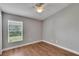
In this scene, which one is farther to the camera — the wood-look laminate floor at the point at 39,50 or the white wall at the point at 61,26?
the white wall at the point at 61,26

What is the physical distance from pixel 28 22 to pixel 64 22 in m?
0.70

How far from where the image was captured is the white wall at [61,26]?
109 cm

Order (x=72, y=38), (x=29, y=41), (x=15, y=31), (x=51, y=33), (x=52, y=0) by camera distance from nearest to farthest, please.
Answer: (x=52, y=0), (x=15, y=31), (x=29, y=41), (x=51, y=33), (x=72, y=38)

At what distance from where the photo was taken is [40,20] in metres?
1.02

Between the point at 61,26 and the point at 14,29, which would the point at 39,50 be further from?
the point at 61,26

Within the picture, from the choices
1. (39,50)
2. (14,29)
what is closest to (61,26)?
(39,50)

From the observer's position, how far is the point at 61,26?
1.27 m

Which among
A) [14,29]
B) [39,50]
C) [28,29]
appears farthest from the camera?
[28,29]

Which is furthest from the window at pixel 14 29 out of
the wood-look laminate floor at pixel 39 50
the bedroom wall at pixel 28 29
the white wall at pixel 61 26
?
the white wall at pixel 61 26

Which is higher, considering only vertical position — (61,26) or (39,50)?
(61,26)

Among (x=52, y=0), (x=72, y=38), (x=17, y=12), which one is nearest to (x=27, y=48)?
(x=17, y=12)

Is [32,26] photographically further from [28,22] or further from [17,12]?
[17,12]

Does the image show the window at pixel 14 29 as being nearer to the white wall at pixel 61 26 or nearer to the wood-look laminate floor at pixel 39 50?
the wood-look laminate floor at pixel 39 50

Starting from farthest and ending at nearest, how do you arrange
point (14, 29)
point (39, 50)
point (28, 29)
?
point (28, 29) < point (39, 50) < point (14, 29)
